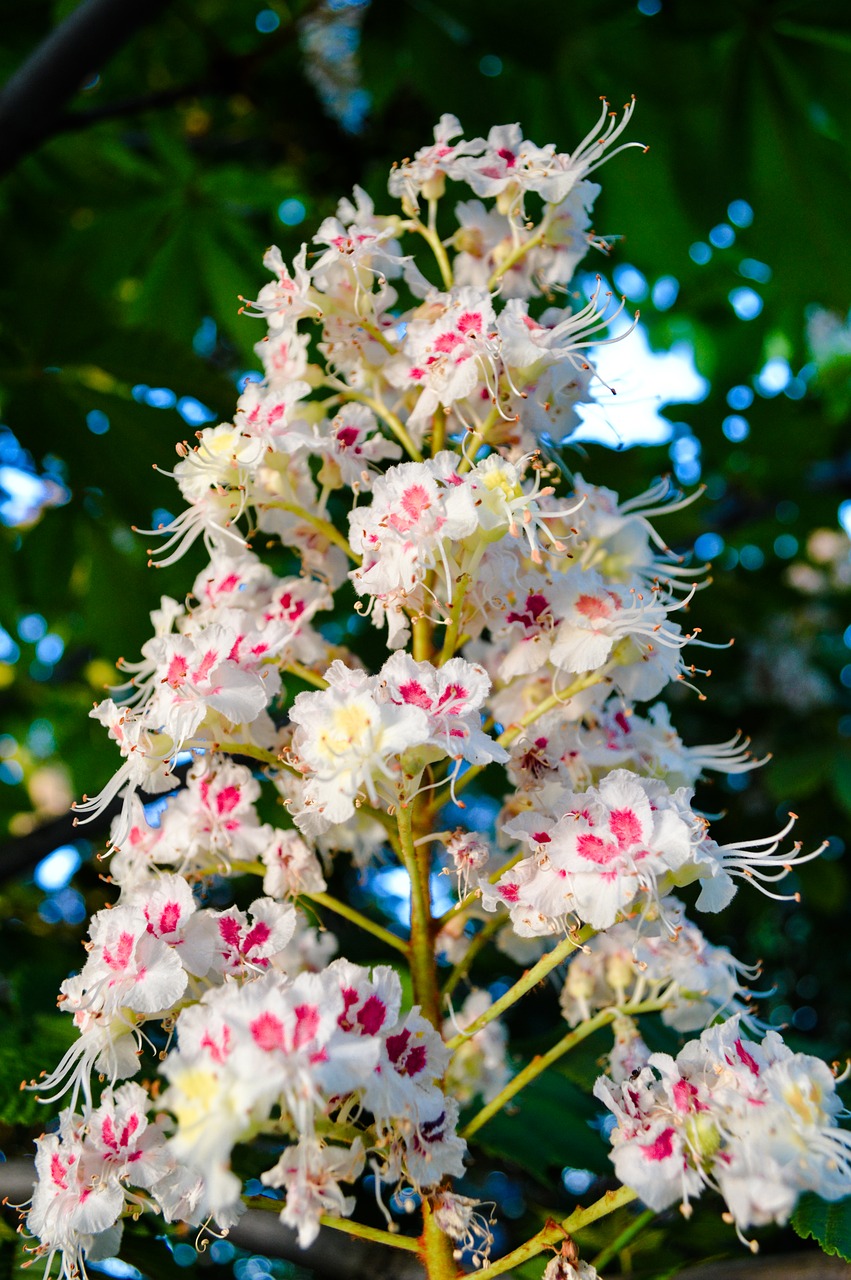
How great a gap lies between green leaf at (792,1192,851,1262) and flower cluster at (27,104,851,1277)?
0.11 meters

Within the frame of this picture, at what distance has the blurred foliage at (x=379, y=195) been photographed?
5.23 ft

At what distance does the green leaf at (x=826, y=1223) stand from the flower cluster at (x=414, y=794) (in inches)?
4.3

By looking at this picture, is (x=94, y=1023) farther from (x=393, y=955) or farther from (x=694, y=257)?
(x=694, y=257)

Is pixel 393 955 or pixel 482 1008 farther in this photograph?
pixel 393 955

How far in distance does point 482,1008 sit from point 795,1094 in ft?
2.15

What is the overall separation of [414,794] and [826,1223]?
0.47 m

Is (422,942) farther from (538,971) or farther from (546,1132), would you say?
(546,1132)

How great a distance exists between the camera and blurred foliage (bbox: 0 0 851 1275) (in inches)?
62.7

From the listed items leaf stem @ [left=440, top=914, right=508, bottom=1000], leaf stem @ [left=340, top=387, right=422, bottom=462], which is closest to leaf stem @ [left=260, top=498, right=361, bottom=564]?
Result: leaf stem @ [left=340, top=387, right=422, bottom=462]

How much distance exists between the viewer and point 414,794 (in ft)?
2.82

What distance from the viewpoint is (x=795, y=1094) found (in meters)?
0.75

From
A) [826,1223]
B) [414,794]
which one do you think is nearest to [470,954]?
[414,794]

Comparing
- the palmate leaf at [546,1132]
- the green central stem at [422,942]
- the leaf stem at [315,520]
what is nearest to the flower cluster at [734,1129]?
the green central stem at [422,942]

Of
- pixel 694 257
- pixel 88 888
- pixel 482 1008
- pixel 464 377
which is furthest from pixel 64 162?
pixel 482 1008
